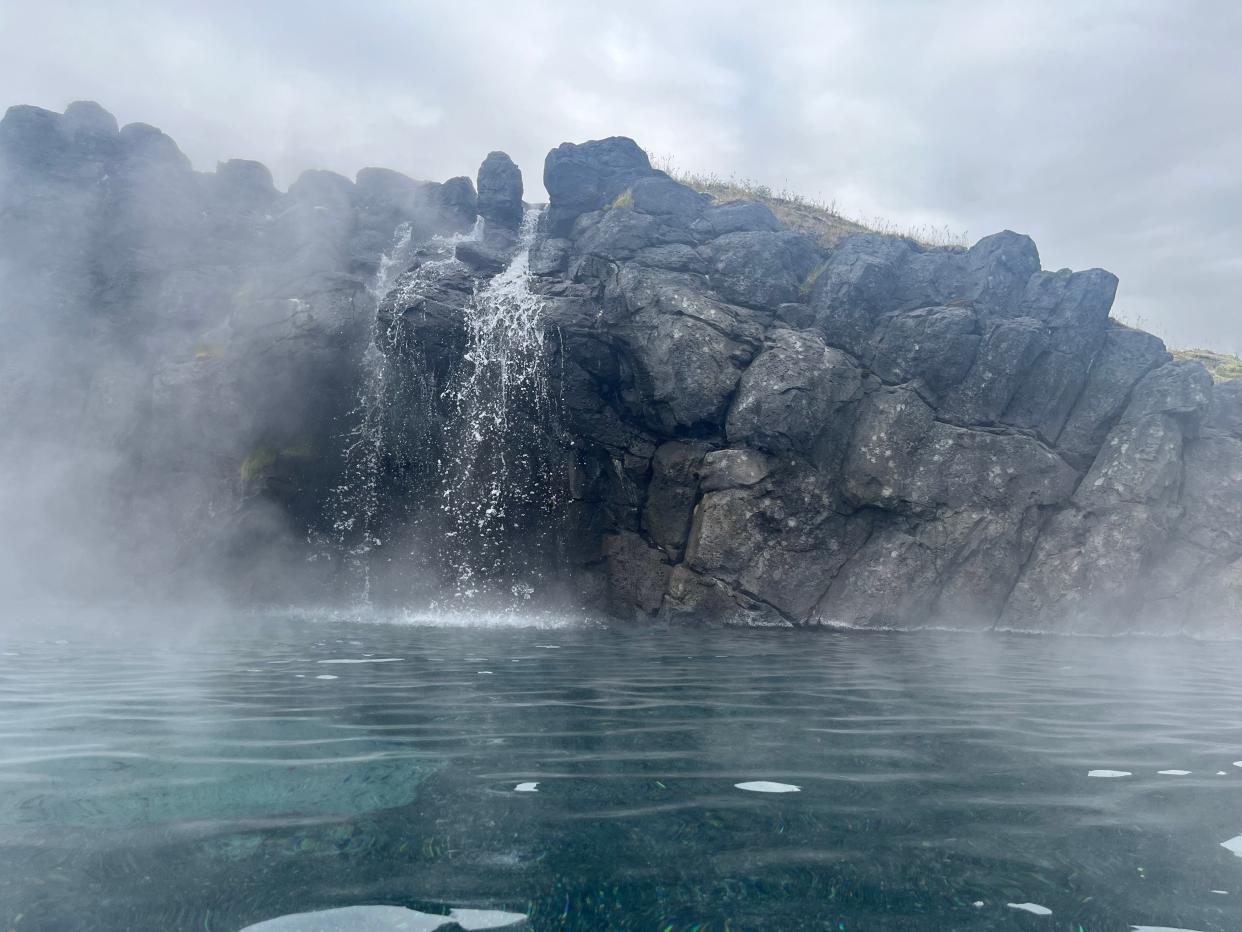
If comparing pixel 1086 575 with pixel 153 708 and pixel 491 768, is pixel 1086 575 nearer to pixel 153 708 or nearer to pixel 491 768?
pixel 491 768

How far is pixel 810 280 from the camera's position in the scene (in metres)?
18.9

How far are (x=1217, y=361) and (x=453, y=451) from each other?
2642 cm

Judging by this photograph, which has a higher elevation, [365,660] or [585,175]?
[585,175]

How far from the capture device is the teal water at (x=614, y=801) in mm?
2930

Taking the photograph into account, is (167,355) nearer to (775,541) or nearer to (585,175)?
(585,175)

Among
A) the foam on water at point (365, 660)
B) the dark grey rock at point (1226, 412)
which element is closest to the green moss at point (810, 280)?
the dark grey rock at point (1226, 412)

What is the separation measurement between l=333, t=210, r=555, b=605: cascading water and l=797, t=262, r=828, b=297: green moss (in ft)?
20.2

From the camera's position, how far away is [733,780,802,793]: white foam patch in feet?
A: 14.0

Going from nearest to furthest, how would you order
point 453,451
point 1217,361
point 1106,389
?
point 1106,389 < point 453,451 < point 1217,361

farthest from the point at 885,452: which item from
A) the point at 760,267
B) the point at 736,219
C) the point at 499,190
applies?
the point at 499,190

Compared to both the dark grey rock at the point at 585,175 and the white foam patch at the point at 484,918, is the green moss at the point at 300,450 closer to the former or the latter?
the dark grey rock at the point at 585,175

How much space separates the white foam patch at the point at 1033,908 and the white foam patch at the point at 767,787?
1.41 metres

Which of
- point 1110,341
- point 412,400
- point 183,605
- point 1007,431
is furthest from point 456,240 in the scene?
point 1110,341

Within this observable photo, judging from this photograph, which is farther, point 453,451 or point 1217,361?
point 1217,361
